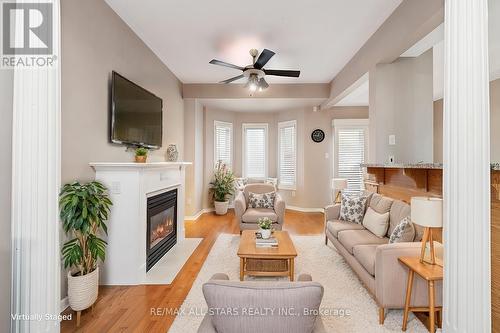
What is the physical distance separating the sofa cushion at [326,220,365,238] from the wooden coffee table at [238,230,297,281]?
0.79 metres

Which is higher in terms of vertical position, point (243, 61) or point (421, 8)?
point (243, 61)

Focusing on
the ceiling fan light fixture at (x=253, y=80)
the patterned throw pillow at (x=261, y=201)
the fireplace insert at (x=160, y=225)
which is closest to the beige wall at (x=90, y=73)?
the fireplace insert at (x=160, y=225)

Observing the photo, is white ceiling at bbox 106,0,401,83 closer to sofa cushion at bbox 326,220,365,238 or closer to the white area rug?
sofa cushion at bbox 326,220,365,238

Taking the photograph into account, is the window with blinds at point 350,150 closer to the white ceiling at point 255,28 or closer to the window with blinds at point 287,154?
the window with blinds at point 287,154

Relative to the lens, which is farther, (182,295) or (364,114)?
(364,114)

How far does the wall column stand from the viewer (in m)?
1.30

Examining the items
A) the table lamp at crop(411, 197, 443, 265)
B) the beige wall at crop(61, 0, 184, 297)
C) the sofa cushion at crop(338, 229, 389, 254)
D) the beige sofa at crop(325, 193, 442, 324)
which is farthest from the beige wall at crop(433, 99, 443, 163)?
the beige wall at crop(61, 0, 184, 297)

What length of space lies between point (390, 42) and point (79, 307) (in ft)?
13.9

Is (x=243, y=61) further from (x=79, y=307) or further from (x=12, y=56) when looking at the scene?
(x=79, y=307)

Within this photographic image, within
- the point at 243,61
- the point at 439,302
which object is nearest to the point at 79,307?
the point at 439,302

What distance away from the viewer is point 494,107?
4.06 meters

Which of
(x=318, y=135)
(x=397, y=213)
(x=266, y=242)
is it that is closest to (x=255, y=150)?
(x=318, y=135)

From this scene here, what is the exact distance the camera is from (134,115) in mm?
3227

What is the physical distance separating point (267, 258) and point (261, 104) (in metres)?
4.35
